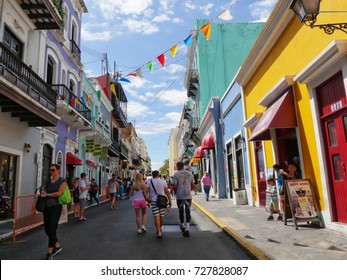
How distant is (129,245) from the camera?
609 centimetres

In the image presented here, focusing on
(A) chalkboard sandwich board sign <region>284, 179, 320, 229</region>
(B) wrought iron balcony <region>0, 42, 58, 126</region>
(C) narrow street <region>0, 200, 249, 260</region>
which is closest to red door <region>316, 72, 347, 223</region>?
(A) chalkboard sandwich board sign <region>284, 179, 320, 229</region>

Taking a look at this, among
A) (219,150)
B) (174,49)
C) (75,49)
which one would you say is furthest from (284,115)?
(75,49)

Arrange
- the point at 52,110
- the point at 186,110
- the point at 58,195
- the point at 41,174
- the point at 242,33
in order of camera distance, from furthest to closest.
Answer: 1. the point at 186,110
2. the point at 242,33
3. the point at 41,174
4. the point at 52,110
5. the point at 58,195

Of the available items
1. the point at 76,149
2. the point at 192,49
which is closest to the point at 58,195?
the point at 76,149

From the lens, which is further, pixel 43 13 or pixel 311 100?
pixel 43 13

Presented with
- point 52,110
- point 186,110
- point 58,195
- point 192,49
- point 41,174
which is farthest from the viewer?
point 186,110

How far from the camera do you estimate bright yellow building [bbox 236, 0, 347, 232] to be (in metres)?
6.25

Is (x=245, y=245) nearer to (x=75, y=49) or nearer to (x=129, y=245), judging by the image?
(x=129, y=245)

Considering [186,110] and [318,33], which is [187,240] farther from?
[186,110]

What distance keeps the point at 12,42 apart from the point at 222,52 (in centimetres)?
1647

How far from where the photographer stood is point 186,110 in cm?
3947

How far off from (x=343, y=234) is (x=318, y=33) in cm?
431

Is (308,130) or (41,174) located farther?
(41,174)

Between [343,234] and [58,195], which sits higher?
[58,195]
